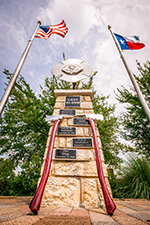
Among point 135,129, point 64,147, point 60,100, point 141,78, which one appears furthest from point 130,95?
point 64,147

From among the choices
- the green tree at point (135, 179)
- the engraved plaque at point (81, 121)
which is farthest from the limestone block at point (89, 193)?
the green tree at point (135, 179)

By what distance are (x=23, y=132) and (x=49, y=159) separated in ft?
14.3

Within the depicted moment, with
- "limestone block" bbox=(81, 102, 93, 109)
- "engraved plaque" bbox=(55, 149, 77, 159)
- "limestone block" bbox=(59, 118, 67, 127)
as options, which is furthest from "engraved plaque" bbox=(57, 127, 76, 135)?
"limestone block" bbox=(81, 102, 93, 109)

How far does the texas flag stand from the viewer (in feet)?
12.6

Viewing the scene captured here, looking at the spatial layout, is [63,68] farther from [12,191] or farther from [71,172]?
[12,191]

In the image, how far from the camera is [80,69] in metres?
3.45

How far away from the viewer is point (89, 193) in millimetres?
1952

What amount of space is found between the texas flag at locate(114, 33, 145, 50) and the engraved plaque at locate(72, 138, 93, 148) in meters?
3.35

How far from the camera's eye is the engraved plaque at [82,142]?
93.8 inches

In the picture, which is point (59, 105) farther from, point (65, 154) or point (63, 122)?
point (65, 154)

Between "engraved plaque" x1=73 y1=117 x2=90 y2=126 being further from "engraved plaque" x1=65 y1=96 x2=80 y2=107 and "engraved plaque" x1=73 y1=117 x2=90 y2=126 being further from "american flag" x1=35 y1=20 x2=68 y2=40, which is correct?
"american flag" x1=35 y1=20 x2=68 y2=40

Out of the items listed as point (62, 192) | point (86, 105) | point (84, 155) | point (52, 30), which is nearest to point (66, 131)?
point (84, 155)

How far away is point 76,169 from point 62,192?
0.42 meters

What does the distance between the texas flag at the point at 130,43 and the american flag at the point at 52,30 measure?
6.86 ft
